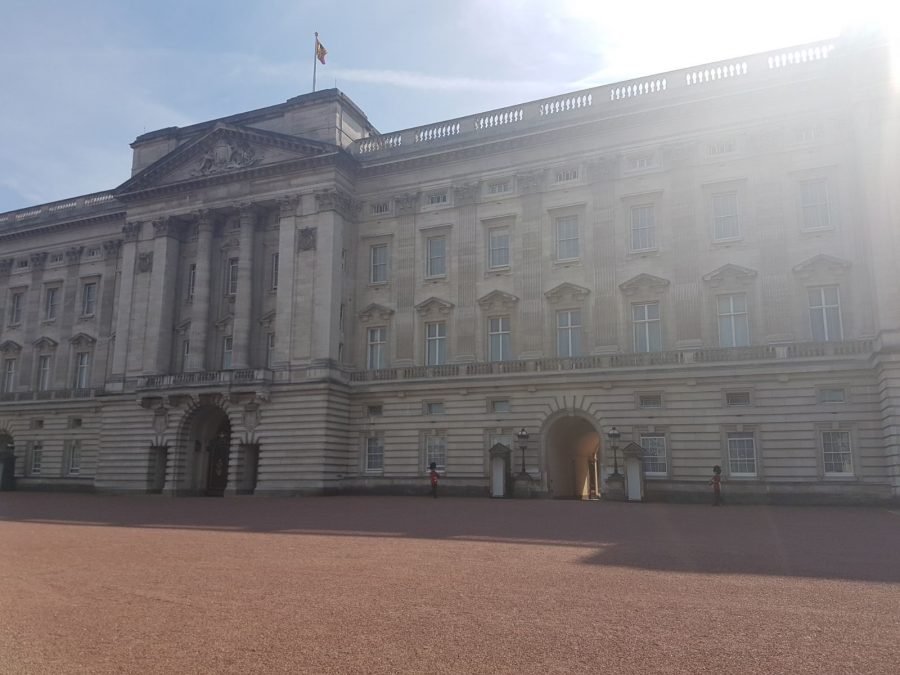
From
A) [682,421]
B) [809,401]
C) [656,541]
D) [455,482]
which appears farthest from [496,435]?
[656,541]

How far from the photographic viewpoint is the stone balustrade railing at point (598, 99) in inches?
1412

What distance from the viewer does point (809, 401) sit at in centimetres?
3278

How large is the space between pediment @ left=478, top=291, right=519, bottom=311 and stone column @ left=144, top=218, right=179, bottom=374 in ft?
68.7

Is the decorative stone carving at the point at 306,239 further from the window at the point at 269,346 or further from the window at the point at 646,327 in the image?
the window at the point at 646,327

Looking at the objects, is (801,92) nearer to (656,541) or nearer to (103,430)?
(656,541)

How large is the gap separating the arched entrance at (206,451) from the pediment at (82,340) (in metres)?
14.1

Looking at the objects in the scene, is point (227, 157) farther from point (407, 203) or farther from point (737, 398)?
point (737, 398)

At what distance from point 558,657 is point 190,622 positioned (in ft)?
16.6

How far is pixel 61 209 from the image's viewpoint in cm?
5744

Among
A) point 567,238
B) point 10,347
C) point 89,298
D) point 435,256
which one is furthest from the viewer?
point 10,347

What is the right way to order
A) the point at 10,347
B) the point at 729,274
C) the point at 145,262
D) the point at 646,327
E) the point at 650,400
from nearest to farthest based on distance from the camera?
the point at 729,274
the point at 650,400
the point at 646,327
the point at 145,262
the point at 10,347

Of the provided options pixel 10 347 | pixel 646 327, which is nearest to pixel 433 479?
pixel 646 327

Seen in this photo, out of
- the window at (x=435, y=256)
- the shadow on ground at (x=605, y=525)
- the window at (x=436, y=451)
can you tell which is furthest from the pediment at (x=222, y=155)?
the shadow on ground at (x=605, y=525)

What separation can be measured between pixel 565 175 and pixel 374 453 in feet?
62.4
